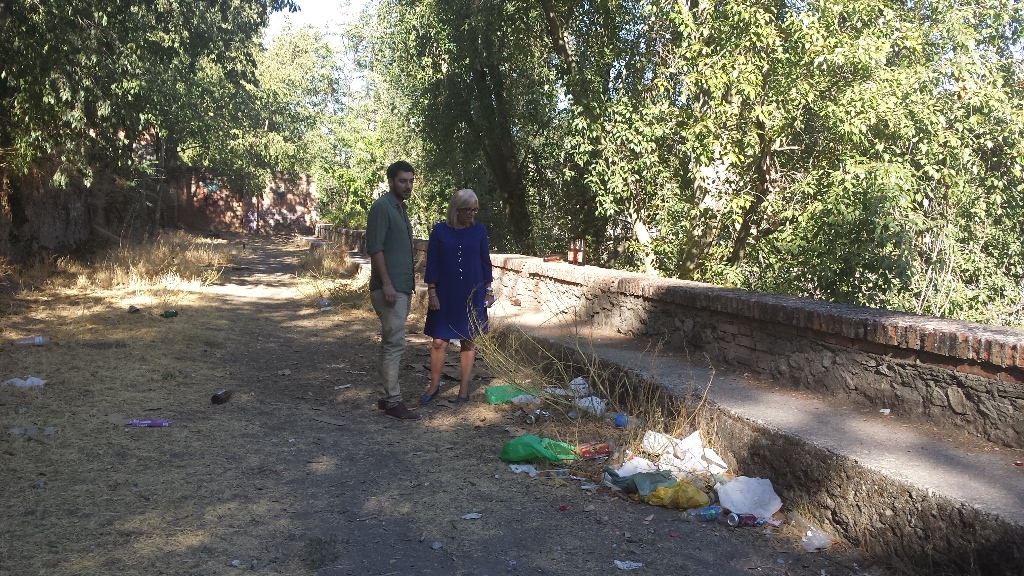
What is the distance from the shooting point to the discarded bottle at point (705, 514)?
13.4 ft

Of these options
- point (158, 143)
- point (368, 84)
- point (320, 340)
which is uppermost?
point (368, 84)

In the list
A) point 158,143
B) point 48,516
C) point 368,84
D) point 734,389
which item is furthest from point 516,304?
point 368,84

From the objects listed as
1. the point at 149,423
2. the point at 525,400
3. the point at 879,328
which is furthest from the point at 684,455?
the point at 149,423

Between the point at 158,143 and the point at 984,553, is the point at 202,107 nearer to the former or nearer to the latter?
the point at 158,143

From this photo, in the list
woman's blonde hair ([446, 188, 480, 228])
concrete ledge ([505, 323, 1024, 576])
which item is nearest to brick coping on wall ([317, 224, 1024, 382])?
concrete ledge ([505, 323, 1024, 576])

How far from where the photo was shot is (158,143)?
96.3 ft

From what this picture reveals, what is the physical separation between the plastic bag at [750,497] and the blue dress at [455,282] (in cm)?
246

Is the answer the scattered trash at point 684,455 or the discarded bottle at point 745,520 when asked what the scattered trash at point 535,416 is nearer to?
the scattered trash at point 684,455

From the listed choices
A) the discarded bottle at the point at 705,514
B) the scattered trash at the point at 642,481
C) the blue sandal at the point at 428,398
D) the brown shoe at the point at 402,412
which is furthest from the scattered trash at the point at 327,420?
the discarded bottle at the point at 705,514

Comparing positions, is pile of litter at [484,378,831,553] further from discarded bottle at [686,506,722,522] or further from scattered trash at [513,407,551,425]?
scattered trash at [513,407,551,425]

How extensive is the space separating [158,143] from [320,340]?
76.8ft

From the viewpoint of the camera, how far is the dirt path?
3.52m

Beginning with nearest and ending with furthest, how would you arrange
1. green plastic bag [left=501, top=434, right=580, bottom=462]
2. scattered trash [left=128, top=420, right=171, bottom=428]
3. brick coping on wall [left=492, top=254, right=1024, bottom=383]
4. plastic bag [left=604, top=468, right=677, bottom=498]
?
brick coping on wall [left=492, top=254, right=1024, bottom=383], plastic bag [left=604, top=468, right=677, bottom=498], green plastic bag [left=501, top=434, right=580, bottom=462], scattered trash [left=128, top=420, right=171, bottom=428]

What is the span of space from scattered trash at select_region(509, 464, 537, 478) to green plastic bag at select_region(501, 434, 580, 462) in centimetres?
6
